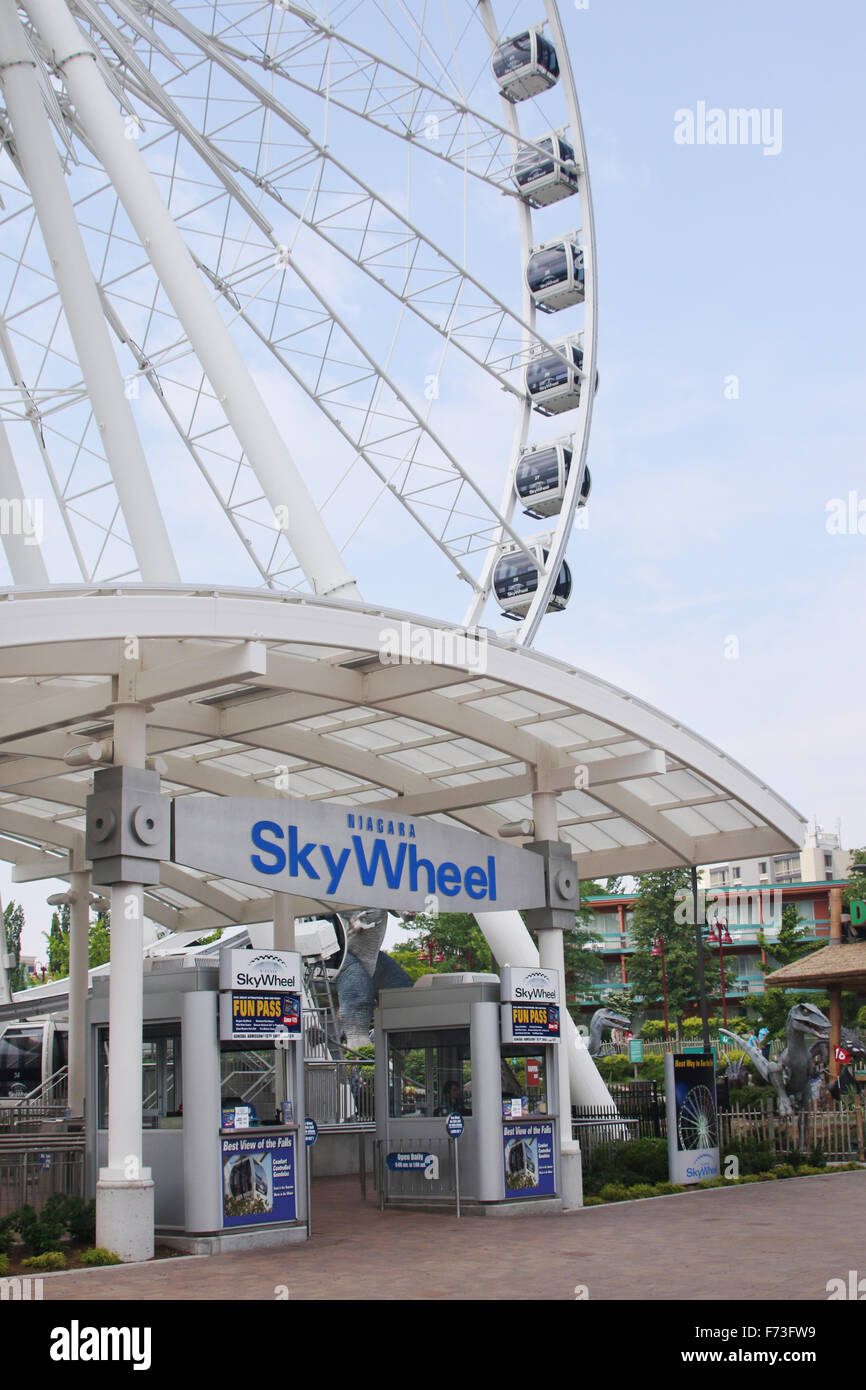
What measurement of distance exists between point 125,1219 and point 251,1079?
2325mm

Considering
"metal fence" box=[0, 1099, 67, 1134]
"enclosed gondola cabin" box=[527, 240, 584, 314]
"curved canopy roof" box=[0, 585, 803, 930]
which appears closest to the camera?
"curved canopy roof" box=[0, 585, 803, 930]

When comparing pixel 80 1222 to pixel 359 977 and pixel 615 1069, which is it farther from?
pixel 615 1069

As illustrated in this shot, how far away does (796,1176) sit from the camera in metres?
23.2

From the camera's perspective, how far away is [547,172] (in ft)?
106

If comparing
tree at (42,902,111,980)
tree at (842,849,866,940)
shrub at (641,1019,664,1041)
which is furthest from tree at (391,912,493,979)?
tree at (842,849,866,940)

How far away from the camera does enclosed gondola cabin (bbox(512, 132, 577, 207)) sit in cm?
3222

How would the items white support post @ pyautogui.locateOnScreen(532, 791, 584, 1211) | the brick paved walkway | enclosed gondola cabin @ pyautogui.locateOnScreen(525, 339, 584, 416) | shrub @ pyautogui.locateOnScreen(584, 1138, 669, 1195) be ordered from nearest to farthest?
the brick paved walkway
white support post @ pyautogui.locateOnScreen(532, 791, 584, 1211)
shrub @ pyautogui.locateOnScreen(584, 1138, 669, 1195)
enclosed gondola cabin @ pyautogui.locateOnScreen(525, 339, 584, 416)

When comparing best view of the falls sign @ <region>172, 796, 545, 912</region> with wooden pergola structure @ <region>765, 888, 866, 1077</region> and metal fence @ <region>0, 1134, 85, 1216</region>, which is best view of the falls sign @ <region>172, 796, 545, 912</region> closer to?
metal fence @ <region>0, 1134, 85, 1216</region>

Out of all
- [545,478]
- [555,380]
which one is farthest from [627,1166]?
[555,380]

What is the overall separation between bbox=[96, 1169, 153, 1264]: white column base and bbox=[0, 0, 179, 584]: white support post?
814 centimetres

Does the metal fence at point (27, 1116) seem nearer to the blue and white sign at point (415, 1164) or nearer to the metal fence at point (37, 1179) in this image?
the metal fence at point (37, 1179)

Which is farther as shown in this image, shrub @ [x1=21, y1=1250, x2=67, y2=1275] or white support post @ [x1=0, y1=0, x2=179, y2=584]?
white support post @ [x1=0, y1=0, x2=179, y2=584]

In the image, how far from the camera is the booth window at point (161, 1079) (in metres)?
16.4

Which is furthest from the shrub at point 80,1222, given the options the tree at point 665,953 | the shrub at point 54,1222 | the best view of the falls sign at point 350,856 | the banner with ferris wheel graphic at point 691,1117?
the tree at point 665,953
